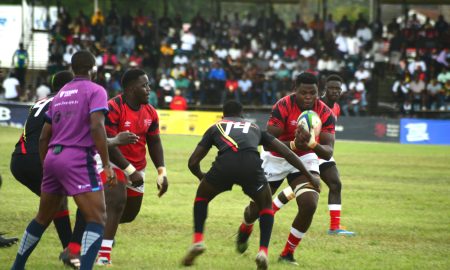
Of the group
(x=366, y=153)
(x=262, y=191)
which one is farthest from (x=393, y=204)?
(x=366, y=153)

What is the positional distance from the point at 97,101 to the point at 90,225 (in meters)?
1.09

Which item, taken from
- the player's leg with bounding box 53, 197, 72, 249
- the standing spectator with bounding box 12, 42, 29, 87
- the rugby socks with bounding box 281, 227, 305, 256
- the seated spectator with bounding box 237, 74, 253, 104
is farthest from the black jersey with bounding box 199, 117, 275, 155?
the standing spectator with bounding box 12, 42, 29, 87

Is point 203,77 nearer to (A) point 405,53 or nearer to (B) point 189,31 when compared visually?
(B) point 189,31

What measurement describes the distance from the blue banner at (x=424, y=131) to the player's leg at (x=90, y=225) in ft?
88.0

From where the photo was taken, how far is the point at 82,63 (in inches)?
311

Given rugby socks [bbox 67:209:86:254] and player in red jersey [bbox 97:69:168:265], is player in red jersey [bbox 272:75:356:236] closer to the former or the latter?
player in red jersey [bbox 97:69:168:265]

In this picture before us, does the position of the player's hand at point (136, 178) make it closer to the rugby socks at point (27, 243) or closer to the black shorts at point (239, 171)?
the black shorts at point (239, 171)

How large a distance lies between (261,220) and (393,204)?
726 cm

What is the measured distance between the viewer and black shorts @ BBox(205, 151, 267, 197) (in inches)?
359

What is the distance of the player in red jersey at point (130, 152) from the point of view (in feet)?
29.9

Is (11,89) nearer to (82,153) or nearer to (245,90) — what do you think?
(245,90)

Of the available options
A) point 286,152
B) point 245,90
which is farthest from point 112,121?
point 245,90

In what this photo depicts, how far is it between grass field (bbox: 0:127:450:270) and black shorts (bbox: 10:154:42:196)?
87 centimetres

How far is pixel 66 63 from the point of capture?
3691 centimetres
